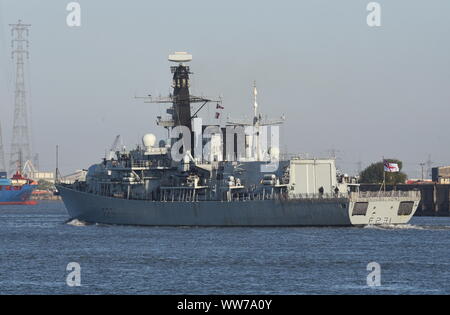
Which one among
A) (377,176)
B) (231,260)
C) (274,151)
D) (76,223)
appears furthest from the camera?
(377,176)

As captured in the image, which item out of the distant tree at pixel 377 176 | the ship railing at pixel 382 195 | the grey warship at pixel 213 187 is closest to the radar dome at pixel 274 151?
the grey warship at pixel 213 187

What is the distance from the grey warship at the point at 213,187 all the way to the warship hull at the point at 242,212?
75 millimetres

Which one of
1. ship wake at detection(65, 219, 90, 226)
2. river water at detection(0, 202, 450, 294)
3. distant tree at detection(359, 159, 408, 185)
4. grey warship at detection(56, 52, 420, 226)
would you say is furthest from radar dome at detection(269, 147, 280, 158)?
distant tree at detection(359, 159, 408, 185)

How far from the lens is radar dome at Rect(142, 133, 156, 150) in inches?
3457

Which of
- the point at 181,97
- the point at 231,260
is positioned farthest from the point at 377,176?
the point at 231,260

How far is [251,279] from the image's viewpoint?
4416 centimetres

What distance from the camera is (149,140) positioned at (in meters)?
87.8

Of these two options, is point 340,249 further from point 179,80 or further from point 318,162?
point 179,80

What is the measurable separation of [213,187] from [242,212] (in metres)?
4.81

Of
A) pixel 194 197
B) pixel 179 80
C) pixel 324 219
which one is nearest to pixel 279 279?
pixel 324 219

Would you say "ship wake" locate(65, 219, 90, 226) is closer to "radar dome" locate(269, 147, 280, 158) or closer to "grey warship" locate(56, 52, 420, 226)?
"grey warship" locate(56, 52, 420, 226)

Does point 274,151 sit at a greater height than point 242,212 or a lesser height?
greater

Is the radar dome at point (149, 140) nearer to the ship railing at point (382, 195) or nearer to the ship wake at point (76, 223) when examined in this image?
the ship wake at point (76, 223)

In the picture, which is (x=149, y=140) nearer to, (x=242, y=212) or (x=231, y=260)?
(x=242, y=212)
